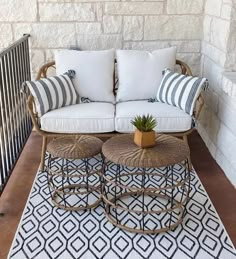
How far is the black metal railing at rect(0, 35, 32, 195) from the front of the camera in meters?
2.45

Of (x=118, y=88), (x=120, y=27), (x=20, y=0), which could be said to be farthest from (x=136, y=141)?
(x=20, y=0)

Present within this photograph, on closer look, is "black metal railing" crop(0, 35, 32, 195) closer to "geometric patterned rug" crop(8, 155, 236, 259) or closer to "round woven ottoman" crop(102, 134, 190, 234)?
"geometric patterned rug" crop(8, 155, 236, 259)

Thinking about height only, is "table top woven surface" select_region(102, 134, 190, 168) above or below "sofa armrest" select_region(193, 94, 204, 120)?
below

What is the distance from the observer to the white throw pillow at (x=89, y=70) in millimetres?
2986

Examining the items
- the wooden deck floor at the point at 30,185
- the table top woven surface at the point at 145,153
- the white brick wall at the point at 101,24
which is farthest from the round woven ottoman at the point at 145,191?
the white brick wall at the point at 101,24

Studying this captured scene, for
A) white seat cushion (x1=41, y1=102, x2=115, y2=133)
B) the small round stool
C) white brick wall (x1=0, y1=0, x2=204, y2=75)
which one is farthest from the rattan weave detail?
white brick wall (x1=0, y1=0, x2=204, y2=75)

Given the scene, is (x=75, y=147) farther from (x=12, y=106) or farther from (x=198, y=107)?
(x=198, y=107)

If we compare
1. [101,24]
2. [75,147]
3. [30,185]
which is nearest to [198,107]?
[75,147]

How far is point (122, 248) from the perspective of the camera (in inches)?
75.4

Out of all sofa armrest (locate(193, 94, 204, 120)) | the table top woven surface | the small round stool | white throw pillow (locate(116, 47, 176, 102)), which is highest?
white throw pillow (locate(116, 47, 176, 102))

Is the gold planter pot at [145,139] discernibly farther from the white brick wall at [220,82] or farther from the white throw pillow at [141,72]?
the white throw pillow at [141,72]

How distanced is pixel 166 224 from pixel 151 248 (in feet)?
0.82

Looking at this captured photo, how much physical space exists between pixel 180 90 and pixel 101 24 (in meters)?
1.10

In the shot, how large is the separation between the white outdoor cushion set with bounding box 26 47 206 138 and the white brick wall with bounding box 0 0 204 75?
347 millimetres
